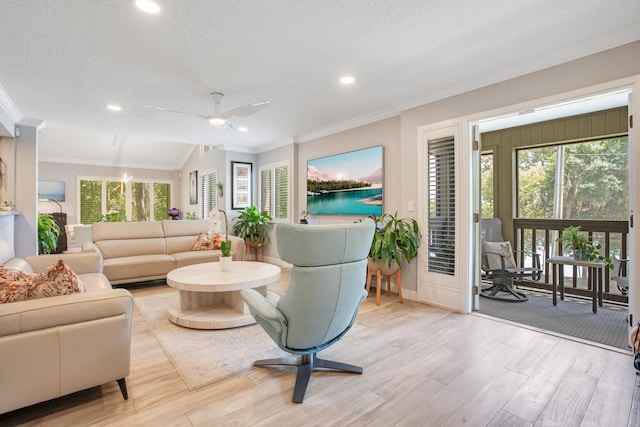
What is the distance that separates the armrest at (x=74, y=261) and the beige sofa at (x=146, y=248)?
62cm

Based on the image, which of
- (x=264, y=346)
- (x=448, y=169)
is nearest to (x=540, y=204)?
(x=448, y=169)

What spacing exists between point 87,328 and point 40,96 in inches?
138

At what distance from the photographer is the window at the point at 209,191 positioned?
24.9ft

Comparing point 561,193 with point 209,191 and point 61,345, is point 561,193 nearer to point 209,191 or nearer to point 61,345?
point 61,345

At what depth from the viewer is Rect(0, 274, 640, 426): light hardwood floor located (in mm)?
1722

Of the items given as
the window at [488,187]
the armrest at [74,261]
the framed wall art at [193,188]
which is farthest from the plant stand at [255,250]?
the window at [488,187]

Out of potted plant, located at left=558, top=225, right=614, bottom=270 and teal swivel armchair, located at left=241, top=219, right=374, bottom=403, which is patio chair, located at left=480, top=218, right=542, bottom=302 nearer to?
potted plant, located at left=558, top=225, right=614, bottom=270

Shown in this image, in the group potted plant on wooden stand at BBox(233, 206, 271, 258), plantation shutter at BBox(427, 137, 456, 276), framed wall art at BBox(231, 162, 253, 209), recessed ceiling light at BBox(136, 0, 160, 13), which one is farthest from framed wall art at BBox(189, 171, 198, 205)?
recessed ceiling light at BBox(136, 0, 160, 13)

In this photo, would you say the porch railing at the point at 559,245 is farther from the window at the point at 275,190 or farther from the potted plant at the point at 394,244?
the window at the point at 275,190

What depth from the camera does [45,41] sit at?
8.16 feet

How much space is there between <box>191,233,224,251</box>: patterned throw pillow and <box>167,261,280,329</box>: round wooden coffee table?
67.6 inches

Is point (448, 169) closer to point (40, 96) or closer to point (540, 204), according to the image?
point (540, 204)

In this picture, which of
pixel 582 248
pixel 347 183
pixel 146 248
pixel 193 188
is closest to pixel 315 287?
pixel 347 183

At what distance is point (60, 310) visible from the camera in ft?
5.37
